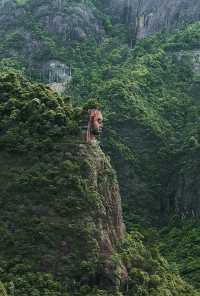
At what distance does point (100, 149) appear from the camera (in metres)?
65.9

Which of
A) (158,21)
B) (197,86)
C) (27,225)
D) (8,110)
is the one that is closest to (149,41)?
(158,21)

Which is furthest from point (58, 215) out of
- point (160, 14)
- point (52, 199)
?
point (160, 14)

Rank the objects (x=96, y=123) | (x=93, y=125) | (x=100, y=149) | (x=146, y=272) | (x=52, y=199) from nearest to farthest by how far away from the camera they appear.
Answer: (x=52, y=199)
(x=146, y=272)
(x=93, y=125)
(x=96, y=123)
(x=100, y=149)

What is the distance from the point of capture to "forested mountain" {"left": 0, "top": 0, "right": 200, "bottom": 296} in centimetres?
5681

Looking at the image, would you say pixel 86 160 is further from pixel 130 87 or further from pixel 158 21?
pixel 158 21

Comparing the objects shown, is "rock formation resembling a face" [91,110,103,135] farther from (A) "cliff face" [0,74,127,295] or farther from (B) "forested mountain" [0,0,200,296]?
(A) "cliff face" [0,74,127,295]

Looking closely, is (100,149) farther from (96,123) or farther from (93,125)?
(93,125)

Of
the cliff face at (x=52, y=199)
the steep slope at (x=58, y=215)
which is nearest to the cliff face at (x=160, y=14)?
the steep slope at (x=58, y=215)

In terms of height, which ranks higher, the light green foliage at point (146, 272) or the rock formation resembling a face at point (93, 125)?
the rock formation resembling a face at point (93, 125)

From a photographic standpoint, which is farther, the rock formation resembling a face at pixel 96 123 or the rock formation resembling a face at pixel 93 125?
the rock formation resembling a face at pixel 96 123

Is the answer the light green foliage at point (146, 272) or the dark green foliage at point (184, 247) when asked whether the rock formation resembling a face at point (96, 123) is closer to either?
the light green foliage at point (146, 272)

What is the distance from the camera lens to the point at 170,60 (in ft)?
421

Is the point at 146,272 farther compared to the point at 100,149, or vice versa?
the point at 100,149

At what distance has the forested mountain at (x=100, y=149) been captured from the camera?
5681 cm
